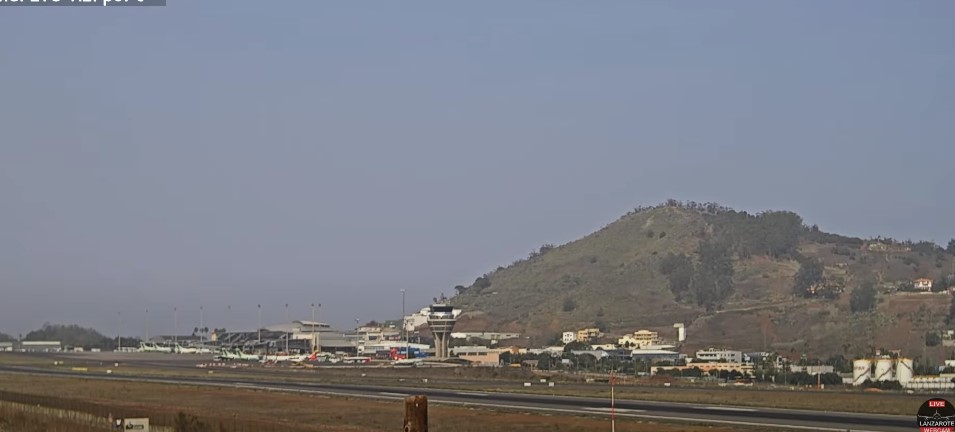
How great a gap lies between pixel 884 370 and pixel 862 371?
8.18ft

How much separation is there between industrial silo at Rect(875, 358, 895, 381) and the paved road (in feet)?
117

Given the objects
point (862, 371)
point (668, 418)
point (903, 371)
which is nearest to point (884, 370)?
point (862, 371)

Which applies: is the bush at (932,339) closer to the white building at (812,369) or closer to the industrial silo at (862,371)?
the white building at (812,369)

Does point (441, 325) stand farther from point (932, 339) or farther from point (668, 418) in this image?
point (668, 418)

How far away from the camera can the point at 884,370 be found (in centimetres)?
10181

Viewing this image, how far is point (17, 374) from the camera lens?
389 ft

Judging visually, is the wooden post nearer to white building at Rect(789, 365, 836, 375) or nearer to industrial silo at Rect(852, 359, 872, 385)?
industrial silo at Rect(852, 359, 872, 385)

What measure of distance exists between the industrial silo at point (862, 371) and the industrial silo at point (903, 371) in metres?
2.78

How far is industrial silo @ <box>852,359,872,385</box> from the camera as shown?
10281 cm

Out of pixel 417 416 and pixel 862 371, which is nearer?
pixel 417 416

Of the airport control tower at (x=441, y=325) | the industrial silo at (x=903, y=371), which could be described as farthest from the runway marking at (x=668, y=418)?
the airport control tower at (x=441, y=325)

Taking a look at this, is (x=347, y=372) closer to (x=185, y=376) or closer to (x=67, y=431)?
(x=185, y=376)

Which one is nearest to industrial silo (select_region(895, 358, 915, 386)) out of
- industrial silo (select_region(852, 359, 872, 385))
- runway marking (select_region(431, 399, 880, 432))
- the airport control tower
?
industrial silo (select_region(852, 359, 872, 385))

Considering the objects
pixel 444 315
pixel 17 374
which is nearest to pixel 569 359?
pixel 444 315
